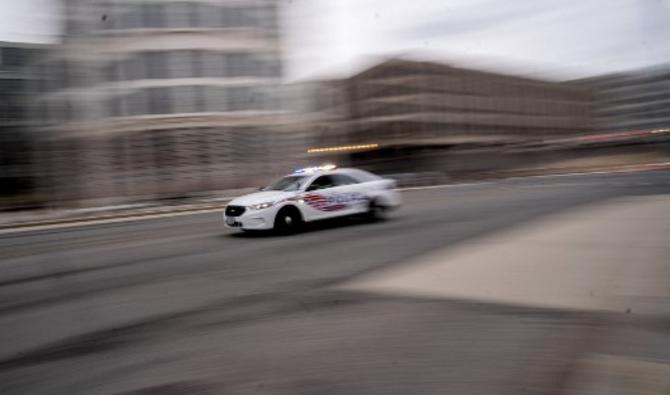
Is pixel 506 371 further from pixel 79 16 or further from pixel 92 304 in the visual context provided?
pixel 79 16

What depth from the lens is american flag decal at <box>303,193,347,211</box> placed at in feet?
43.5

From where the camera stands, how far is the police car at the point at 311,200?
1276cm

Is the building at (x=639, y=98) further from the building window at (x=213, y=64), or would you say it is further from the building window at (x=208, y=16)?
the building window at (x=213, y=64)

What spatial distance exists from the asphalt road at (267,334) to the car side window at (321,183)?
4149 millimetres

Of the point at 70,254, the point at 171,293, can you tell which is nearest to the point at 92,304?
the point at 171,293

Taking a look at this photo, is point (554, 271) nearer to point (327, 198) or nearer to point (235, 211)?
point (327, 198)

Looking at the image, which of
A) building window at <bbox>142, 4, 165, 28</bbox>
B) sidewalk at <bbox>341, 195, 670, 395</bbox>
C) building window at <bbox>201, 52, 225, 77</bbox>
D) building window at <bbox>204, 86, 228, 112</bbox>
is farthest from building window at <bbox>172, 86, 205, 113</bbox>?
sidewalk at <bbox>341, 195, 670, 395</bbox>

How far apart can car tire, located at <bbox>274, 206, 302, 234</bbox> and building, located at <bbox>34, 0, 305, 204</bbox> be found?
1019 inches

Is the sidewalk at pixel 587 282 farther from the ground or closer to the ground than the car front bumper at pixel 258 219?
closer to the ground

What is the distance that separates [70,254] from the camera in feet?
38.8

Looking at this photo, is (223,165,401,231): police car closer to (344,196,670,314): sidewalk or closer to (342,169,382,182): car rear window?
(342,169,382,182): car rear window

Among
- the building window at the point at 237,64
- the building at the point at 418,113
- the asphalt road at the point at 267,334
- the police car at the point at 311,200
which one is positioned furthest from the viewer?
the building at the point at 418,113

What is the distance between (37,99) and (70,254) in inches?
1416

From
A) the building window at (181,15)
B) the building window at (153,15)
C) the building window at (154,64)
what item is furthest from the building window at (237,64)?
the building window at (153,15)
